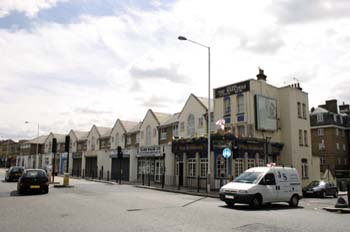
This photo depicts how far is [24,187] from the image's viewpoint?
65.0 ft

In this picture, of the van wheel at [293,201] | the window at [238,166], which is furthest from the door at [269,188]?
the window at [238,166]

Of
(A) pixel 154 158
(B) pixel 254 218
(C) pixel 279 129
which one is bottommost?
(B) pixel 254 218

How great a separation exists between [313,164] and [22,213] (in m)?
31.3

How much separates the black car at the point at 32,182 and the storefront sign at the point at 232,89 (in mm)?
18741

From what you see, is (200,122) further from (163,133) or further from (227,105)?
(163,133)

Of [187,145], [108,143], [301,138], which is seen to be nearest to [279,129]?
[301,138]

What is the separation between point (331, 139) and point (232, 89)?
88.5ft

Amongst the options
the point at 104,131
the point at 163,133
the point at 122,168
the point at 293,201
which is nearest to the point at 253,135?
the point at 293,201

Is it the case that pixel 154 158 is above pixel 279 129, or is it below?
below

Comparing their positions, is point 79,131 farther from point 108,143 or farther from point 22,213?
point 22,213

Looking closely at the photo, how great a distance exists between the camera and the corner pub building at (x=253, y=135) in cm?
2750

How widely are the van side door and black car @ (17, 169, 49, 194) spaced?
12.7 m

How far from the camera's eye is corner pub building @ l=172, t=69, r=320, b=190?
90.2ft

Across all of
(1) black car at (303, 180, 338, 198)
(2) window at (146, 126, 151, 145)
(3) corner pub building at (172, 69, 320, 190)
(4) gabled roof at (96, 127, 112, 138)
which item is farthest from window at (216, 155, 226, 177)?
(4) gabled roof at (96, 127, 112, 138)
